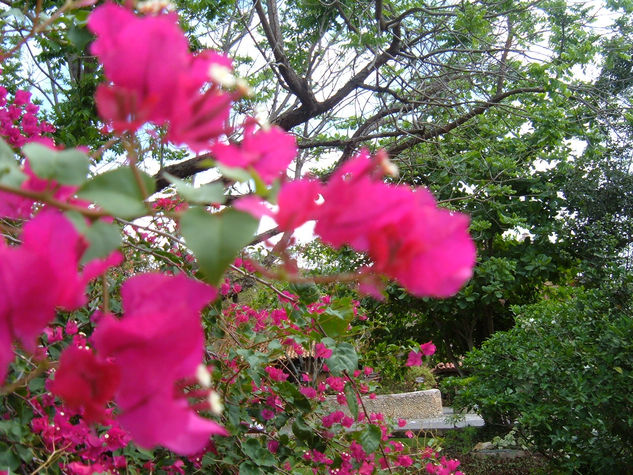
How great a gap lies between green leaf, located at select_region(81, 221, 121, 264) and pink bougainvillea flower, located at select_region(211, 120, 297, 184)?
64 mm

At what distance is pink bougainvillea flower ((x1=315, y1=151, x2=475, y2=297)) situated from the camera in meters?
0.25

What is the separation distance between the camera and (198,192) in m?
0.26

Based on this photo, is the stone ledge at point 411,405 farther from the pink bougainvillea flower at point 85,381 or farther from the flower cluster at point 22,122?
the pink bougainvillea flower at point 85,381

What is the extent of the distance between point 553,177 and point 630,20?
138 cm

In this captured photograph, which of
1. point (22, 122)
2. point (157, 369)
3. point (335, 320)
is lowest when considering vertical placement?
point (157, 369)

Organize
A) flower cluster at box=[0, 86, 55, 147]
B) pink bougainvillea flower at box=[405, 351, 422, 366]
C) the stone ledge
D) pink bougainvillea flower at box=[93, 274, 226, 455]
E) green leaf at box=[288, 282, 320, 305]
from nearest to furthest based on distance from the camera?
pink bougainvillea flower at box=[93, 274, 226, 455], green leaf at box=[288, 282, 320, 305], flower cluster at box=[0, 86, 55, 147], pink bougainvillea flower at box=[405, 351, 422, 366], the stone ledge

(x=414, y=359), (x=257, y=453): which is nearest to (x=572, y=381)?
(x=414, y=359)

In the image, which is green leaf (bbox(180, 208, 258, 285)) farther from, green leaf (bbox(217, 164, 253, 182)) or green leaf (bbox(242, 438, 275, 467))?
green leaf (bbox(242, 438, 275, 467))

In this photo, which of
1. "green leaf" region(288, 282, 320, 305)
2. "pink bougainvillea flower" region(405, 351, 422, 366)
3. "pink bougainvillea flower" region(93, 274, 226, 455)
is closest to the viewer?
"pink bougainvillea flower" region(93, 274, 226, 455)

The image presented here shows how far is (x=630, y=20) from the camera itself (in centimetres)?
383

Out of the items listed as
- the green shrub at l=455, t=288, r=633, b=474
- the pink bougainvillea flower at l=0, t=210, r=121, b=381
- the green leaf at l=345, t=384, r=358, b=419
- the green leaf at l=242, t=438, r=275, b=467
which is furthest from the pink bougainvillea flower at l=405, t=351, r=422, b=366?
the pink bougainvillea flower at l=0, t=210, r=121, b=381

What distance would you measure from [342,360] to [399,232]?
0.82 m

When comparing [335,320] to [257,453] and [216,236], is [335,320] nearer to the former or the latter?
[257,453]

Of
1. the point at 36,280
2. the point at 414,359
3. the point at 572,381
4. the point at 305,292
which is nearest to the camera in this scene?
the point at 36,280
